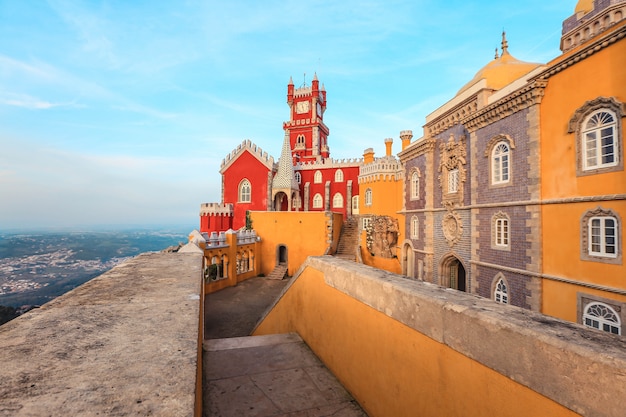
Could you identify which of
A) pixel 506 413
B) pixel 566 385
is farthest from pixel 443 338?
pixel 566 385

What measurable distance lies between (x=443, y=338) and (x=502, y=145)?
1168 centimetres

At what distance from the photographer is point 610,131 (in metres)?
8.04

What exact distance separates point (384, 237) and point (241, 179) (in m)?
16.8

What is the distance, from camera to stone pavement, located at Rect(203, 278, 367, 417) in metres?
3.42

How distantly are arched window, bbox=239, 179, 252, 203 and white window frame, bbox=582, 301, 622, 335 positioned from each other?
1076 inches

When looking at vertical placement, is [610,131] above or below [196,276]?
above

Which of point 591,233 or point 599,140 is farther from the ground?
point 599,140

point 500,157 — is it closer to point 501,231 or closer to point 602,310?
point 501,231

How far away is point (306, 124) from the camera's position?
1581 inches

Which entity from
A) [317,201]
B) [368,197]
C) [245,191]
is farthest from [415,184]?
[245,191]

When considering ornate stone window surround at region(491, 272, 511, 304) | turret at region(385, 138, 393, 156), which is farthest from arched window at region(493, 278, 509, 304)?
turret at region(385, 138, 393, 156)

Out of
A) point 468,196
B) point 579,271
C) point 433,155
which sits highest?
point 433,155

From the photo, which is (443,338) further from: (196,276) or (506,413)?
(196,276)

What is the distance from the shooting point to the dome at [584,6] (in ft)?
34.2
